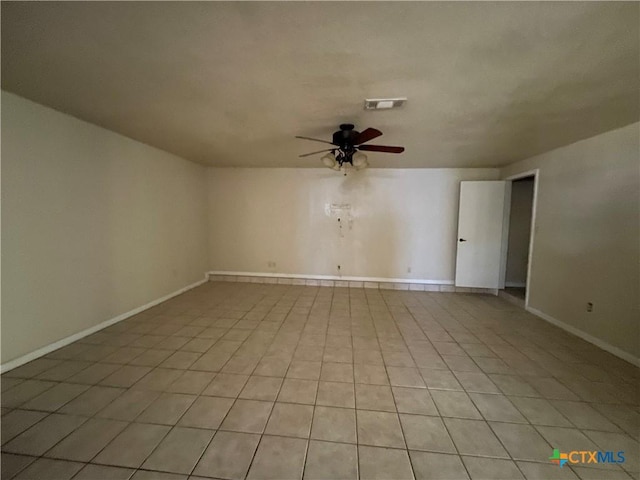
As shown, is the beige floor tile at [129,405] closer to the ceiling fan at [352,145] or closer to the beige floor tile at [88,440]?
the beige floor tile at [88,440]

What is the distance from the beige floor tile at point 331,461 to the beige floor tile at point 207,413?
0.63 metres

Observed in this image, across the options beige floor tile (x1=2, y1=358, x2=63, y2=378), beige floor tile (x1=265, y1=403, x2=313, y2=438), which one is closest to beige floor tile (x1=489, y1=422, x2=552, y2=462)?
beige floor tile (x1=265, y1=403, x2=313, y2=438)

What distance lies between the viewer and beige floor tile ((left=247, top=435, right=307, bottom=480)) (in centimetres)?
128

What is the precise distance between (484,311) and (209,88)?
4.33 meters

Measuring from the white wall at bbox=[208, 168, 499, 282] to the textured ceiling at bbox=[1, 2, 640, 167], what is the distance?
6.53 ft

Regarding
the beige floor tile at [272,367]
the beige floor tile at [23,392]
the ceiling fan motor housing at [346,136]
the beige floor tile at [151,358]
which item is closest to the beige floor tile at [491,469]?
the beige floor tile at [272,367]

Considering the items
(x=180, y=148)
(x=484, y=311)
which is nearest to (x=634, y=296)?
(x=484, y=311)

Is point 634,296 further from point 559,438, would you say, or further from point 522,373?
point 559,438

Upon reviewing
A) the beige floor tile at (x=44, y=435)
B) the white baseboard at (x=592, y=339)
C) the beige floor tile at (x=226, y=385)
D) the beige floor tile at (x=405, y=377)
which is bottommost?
the beige floor tile at (x=44, y=435)

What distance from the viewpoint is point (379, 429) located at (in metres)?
1.57

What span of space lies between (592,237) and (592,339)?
1099 mm

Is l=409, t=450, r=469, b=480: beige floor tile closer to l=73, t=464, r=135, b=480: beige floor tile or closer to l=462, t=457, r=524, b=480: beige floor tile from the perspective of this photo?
l=462, t=457, r=524, b=480: beige floor tile

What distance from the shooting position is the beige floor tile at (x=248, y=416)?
1.56 meters

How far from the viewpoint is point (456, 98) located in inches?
79.4
